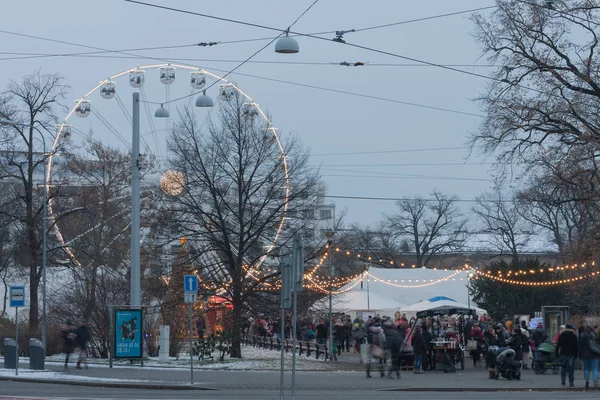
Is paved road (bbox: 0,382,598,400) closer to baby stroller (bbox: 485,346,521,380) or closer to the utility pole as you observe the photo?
baby stroller (bbox: 485,346,521,380)

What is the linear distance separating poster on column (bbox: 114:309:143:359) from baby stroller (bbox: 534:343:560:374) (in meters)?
13.1

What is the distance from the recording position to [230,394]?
2234cm

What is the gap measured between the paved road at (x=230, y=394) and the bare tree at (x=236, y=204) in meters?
11.7

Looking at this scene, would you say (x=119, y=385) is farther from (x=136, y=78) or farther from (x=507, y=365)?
(x=136, y=78)

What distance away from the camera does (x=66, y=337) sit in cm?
3045

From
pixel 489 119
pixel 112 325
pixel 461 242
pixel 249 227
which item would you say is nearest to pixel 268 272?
pixel 249 227

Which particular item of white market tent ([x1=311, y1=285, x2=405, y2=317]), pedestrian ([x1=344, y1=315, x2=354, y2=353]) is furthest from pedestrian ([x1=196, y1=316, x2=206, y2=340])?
white market tent ([x1=311, y1=285, x2=405, y2=317])

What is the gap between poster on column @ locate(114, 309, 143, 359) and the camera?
31281mm

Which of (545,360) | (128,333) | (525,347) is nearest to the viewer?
(545,360)

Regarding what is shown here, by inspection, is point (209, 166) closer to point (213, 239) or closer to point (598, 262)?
point (213, 239)

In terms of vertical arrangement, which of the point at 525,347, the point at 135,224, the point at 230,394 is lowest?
the point at 230,394

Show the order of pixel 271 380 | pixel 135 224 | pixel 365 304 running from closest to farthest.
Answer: pixel 271 380, pixel 135 224, pixel 365 304

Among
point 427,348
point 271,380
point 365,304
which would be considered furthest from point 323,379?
point 365,304

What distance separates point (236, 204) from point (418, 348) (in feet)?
31.2
